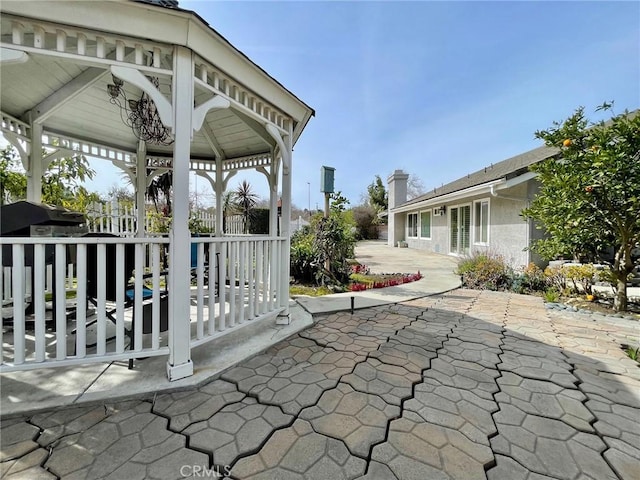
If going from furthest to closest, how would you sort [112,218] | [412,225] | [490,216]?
[412,225]
[490,216]
[112,218]

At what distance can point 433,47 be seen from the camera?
27.8 feet

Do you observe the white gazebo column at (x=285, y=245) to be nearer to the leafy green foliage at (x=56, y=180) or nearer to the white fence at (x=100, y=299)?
the white fence at (x=100, y=299)

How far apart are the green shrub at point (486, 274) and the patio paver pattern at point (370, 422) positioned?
11.2 feet

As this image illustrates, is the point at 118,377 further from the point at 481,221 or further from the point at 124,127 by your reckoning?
→ the point at 481,221

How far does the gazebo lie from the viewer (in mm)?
2076

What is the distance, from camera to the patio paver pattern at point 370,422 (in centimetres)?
153

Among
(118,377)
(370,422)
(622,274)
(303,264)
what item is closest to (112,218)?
(303,264)

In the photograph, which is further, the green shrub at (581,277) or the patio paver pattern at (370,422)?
the green shrub at (581,277)

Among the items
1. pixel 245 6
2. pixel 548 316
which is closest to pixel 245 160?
pixel 245 6

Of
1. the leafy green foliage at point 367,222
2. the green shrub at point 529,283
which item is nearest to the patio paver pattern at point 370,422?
the green shrub at point 529,283

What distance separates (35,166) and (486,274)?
8.89 metres

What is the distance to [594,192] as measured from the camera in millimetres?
4457

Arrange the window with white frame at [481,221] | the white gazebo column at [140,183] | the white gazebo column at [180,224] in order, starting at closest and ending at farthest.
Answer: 1. the white gazebo column at [180,224]
2. the white gazebo column at [140,183]
3. the window with white frame at [481,221]

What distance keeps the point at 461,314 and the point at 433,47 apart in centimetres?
837
